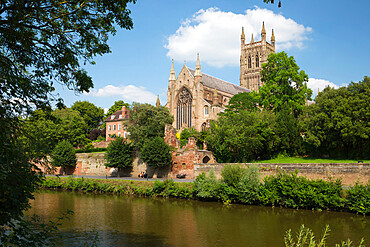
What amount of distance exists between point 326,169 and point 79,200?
67.5 ft

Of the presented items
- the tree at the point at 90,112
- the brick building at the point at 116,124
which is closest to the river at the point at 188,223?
A: the brick building at the point at 116,124

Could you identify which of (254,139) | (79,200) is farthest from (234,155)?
(79,200)

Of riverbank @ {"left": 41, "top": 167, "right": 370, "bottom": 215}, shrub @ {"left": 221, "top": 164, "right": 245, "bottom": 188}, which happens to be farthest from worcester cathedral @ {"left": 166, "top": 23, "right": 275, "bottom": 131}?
shrub @ {"left": 221, "top": 164, "right": 245, "bottom": 188}

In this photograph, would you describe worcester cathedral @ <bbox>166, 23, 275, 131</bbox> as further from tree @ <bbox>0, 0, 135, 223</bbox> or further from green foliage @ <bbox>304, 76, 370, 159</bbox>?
tree @ <bbox>0, 0, 135, 223</bbox>

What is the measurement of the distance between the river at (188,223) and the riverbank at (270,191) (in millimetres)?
680

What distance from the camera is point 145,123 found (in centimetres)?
4203

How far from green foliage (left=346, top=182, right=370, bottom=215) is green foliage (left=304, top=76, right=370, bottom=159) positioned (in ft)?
37.8

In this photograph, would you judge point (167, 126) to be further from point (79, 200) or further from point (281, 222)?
point (281, 222)

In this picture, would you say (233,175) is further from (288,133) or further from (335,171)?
(288,133)

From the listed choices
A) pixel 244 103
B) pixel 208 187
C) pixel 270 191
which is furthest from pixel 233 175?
pixel 244 103

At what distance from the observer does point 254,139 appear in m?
34.7

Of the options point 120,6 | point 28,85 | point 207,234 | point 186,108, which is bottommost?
point 207,234

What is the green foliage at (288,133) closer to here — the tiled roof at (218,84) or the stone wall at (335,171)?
the stone wall at (335,171)

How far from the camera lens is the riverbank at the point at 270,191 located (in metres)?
20.1
